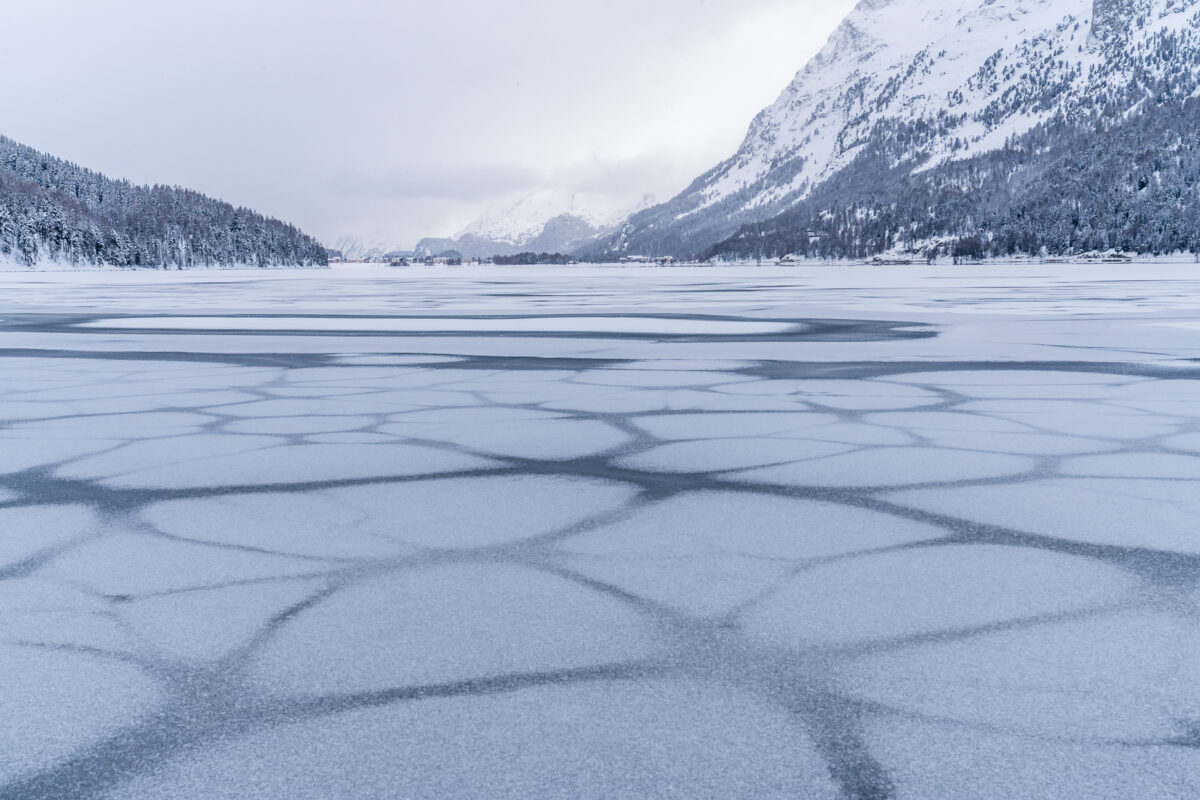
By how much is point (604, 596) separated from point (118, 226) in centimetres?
10294

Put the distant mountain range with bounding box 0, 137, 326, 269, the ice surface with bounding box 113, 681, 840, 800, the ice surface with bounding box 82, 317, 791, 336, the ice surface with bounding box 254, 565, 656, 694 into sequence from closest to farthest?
1. the ice surface with bounding box 113, 681, 840, 800
2. the ice surface with bounding box 254, 565, 656, 694
3. the ice surface with bounding box 82, 317, 791, 336
4. the distant mountain range with bounding box 0, 137, 326, 269

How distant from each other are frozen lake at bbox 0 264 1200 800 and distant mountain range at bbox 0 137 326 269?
83.5 metres

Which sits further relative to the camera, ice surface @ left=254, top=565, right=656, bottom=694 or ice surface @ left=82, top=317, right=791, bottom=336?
ice surface @ left=82, top=317, right=791, bottom=336

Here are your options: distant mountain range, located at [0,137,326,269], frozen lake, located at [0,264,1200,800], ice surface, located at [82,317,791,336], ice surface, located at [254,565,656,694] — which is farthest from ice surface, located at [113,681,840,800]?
distant mountain range, located at [0,137,326,269]

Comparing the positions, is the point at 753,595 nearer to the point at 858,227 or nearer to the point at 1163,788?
the point at 1163,788

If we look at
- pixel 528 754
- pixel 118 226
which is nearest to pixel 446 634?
pixel 528 754

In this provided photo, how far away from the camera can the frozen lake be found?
5.54ft

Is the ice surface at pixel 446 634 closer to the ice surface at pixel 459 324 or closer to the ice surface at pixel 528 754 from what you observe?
the ice surface at pixel 528 754

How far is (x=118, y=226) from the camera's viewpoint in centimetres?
9356

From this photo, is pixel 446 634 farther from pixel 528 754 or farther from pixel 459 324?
pixel 459 324

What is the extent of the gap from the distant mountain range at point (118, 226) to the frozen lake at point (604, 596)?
274 ft

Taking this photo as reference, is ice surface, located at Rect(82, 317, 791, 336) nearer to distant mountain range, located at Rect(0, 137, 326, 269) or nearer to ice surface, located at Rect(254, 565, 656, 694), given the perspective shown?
ice surface, located at Rect(254, 565, 656, 694)

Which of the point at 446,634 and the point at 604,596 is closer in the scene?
the point at 446,634

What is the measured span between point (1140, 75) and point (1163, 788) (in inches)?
7480
